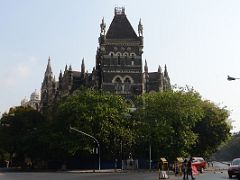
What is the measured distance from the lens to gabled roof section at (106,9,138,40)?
81.1 m

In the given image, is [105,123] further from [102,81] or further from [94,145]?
[102,81]

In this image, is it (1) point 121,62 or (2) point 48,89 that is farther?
(2) point 48,89

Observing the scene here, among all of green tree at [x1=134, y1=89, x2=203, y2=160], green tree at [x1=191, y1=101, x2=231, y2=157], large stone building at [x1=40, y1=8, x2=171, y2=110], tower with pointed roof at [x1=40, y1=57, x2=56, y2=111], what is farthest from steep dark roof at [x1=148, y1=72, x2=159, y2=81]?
green tree at [x1=134, y1=89, x2=203, y2=160]

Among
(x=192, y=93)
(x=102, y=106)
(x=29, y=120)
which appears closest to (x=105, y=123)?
(x=102, y=106)

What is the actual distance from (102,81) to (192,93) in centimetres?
1774

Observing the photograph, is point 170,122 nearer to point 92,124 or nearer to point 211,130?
point 92,124

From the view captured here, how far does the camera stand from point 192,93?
6719cm

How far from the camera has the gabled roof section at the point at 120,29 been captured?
3191 inches

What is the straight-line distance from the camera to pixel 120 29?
82.5 meters

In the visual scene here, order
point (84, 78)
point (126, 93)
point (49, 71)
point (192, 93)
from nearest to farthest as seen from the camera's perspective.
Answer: point (192, 93), point (126, 93), point (84, 78), point (49, 71)

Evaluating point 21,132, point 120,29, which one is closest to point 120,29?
point 120,29

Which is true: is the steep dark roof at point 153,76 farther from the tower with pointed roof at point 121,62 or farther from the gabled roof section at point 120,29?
the gabled roof section at point 120,29

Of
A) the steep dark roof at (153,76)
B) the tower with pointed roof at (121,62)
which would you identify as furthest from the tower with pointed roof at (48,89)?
the tower with pointed roof at (121,62)

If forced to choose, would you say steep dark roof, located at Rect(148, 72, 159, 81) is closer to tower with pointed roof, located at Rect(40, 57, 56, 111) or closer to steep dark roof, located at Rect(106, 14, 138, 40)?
steep dark roof, located at Rect(106, 14, 138, 40)
